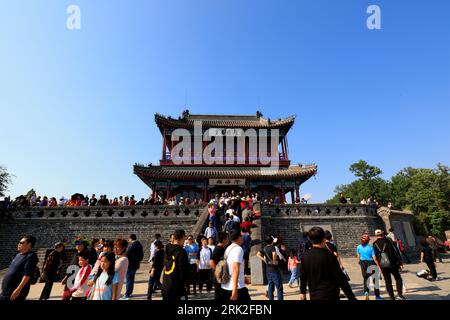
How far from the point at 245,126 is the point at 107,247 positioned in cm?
2250

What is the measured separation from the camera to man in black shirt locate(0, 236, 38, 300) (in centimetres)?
349

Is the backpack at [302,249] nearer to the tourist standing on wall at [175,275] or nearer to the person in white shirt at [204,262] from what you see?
the person in white shirt at [204,262]

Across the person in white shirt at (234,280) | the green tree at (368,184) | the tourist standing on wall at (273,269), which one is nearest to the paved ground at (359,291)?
the tourist standing on wall at (273,269)

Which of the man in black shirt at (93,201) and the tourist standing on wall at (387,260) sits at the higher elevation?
the man in black shirt at (93,201)

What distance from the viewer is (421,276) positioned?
7.92 meters

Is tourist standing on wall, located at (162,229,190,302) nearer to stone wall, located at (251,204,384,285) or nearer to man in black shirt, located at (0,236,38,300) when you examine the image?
man in black shirt, located at (0,236,38,300)

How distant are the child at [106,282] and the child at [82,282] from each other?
49 cm

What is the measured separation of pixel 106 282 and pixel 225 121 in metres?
24.7

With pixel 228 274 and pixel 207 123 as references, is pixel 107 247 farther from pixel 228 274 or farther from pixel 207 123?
pixel 207 123

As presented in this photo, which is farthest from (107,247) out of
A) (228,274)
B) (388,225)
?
(388,225)

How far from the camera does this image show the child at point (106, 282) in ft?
11.0

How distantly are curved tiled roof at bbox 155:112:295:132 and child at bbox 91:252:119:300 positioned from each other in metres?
21.9

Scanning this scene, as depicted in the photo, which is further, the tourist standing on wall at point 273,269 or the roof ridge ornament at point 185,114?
the roof ridge ornament at point 185,114

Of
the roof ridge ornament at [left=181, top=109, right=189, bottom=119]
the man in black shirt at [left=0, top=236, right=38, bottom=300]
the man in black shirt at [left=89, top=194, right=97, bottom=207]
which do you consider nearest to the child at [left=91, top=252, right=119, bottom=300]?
the man in black shirt at [left=0, top=236, right=38, bottom=300]
